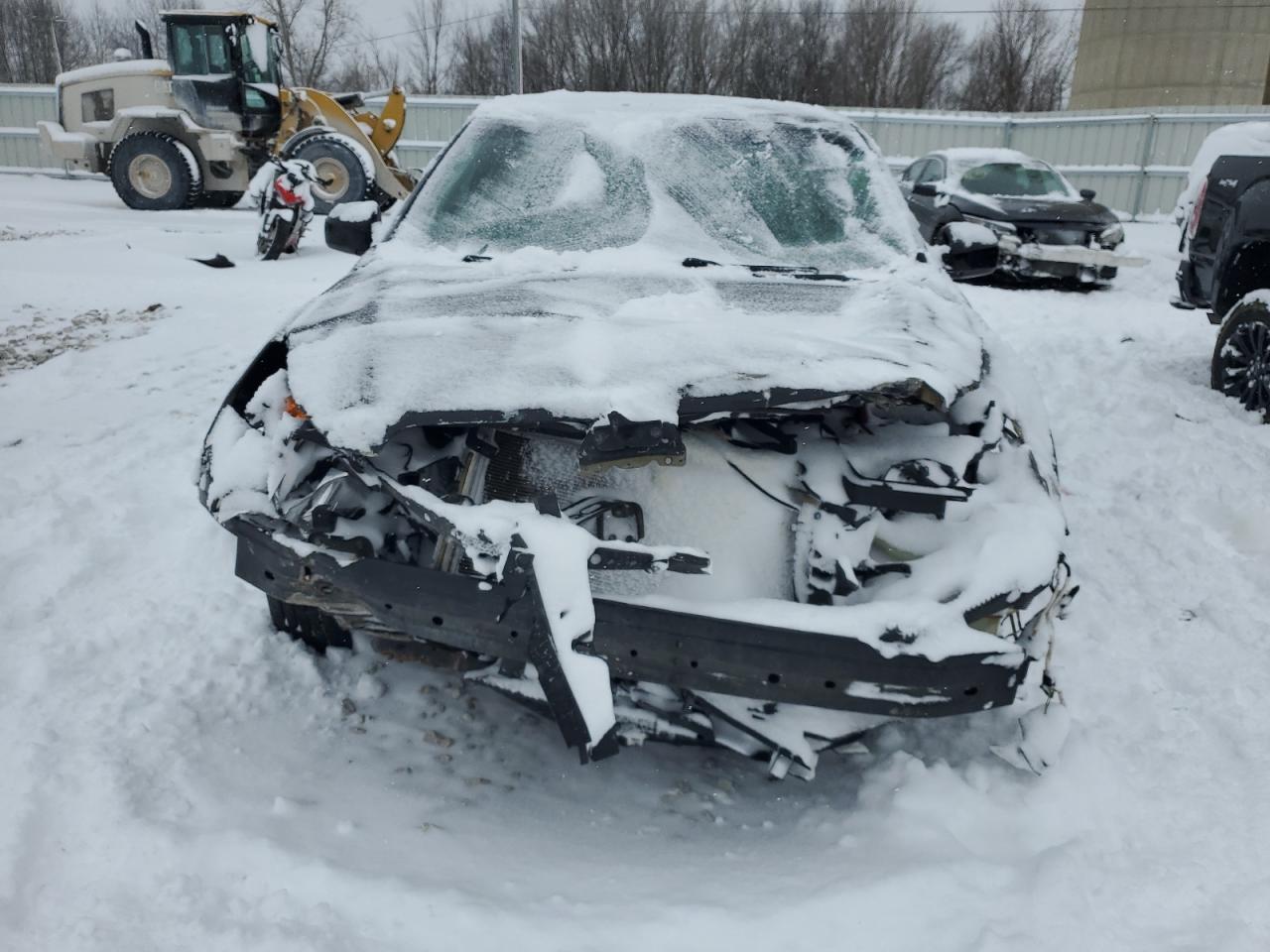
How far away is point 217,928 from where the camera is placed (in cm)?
167

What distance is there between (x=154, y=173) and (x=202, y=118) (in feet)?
3.90

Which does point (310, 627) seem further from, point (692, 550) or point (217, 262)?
point (217, 262)

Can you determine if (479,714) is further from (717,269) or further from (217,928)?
(717,269)

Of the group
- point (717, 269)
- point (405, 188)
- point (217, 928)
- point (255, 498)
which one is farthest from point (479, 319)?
point (405, 188)

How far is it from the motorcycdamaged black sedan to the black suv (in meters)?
3.26

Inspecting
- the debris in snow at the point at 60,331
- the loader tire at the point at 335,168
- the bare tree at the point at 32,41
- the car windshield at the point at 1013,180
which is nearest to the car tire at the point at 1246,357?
the car windshield at the point at 1013,180

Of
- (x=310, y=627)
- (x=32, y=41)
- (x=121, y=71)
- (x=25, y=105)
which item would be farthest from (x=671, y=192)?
(x=32, y=41)

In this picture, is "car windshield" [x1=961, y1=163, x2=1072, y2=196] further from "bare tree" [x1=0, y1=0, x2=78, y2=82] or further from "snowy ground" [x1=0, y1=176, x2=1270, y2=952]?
"bare tree" [x1=0, y1=0, x2=78, y2=82]

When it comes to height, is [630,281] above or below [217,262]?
above

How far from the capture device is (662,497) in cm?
215

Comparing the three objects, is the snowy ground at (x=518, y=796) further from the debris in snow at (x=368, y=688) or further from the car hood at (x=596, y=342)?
the car hood at (x=596, y=342)

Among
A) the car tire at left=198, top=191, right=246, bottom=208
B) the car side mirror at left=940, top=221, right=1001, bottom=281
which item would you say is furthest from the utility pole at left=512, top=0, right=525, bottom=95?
the car side mirror at left=940, top=221, right=1001, bottom=281

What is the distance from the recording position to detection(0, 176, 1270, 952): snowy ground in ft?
5.70

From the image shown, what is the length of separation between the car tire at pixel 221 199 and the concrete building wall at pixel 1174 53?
95.2ft
